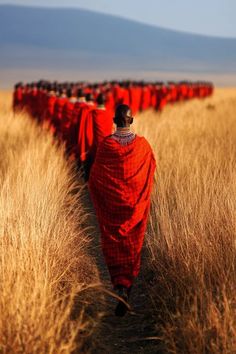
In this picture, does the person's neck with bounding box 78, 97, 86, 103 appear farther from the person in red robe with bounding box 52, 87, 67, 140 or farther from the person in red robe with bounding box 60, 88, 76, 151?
the person in red robe with bounding box 52, 87, 67, 140

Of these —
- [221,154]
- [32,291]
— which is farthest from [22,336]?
[221,154]

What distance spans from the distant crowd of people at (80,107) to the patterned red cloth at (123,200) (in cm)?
492

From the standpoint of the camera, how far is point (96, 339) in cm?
462

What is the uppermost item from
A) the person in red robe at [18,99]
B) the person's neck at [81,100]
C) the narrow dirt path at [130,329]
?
the person's neck at [81,100]

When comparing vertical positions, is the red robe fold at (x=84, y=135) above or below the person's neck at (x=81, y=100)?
below

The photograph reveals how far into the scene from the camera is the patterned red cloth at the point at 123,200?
5.46 metres

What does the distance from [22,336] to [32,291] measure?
610 mm

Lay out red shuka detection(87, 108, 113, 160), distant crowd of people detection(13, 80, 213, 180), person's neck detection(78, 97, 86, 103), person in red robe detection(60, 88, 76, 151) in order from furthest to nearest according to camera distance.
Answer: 1. person in red robe detection(60, 88, 76, 151)
2. person's neck detection(78, 97, 86, 103)
3. distant crowd of people detection(13, 80, 213, 180)
4. red shuka detection(87, 108, 113, 160)

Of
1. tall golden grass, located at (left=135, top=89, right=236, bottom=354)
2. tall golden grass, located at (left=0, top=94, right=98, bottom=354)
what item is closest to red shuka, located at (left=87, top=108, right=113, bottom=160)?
tall golden grass, located at (left=0, top=94, right=98, bottom=354)

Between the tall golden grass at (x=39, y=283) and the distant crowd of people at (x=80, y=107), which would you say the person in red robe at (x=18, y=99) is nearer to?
the distant crowd of people at (x=80, y=107)

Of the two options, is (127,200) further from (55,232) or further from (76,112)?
(76,112)

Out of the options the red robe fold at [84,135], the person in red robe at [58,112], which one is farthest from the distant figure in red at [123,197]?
the person in red robe at [58,112]

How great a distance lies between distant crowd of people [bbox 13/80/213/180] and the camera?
1088cm

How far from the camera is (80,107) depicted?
1170cm
